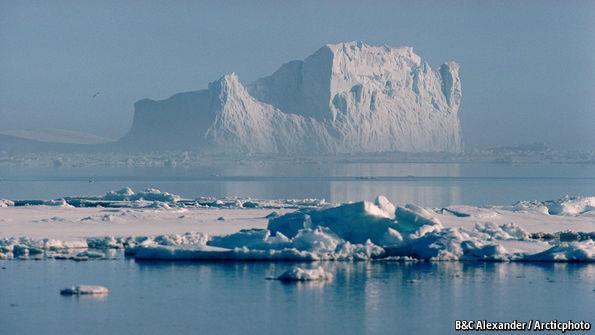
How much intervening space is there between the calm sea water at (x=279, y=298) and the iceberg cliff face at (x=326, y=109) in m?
61.7

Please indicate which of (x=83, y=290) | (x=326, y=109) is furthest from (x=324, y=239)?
(x=326, y=109)

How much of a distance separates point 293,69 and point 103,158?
31.3 m

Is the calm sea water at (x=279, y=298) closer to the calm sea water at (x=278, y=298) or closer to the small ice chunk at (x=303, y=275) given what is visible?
the calm sea water at (x=278, y=298)

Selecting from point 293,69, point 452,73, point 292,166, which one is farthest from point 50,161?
point 452,73

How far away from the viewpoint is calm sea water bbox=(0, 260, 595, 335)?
15383 millimetres

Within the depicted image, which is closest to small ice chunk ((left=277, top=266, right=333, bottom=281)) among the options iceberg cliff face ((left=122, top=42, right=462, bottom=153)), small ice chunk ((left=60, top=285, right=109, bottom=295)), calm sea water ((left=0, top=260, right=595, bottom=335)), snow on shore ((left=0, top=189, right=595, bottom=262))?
calm sea water ((left=0, top=260, right=595, bottom=335))

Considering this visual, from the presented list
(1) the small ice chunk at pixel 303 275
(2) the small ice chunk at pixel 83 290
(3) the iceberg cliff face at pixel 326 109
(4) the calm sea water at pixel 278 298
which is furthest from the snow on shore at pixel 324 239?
(3) the iceberg cliff face at pixel 326 109

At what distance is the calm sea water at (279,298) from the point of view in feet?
50.5

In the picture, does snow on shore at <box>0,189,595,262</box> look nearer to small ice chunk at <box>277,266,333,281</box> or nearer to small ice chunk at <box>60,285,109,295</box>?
small ice chunk at <box>277,266,333,281</box>

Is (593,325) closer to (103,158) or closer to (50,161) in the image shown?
(103,158)

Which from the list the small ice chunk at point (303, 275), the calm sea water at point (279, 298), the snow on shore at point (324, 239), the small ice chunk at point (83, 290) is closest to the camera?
the calm sea water at point (279, 298)

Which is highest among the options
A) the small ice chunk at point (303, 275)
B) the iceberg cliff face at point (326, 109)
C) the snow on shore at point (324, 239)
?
the iceberg cliff face at point (326, 109)

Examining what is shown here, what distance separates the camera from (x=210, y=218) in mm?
30484

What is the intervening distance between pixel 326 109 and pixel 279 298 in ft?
225
